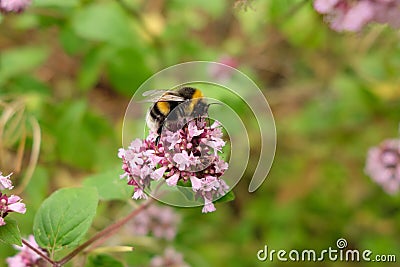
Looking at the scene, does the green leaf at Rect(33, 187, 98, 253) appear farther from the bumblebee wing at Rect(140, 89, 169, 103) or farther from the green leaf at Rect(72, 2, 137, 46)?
the green leaf at Rect(72, 2, 137, 46)

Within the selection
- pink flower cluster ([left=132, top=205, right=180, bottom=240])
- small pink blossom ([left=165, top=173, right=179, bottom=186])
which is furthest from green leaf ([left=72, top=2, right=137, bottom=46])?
small pink blossom ([left=165, top=173, right=179, bottom=186])

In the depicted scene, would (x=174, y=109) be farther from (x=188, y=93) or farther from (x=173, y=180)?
(x=173, y=180)

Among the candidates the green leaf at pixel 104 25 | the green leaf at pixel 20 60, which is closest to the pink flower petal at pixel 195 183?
the green leaf at pixel 104 25

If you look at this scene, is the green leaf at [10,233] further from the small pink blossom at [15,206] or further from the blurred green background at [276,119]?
the blurred green background at [276,119]

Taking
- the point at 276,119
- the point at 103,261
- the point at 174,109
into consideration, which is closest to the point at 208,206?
the point at 174,109

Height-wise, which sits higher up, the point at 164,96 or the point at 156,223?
the point at 156,223

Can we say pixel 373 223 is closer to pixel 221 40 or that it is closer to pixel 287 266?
pixel 287 266
